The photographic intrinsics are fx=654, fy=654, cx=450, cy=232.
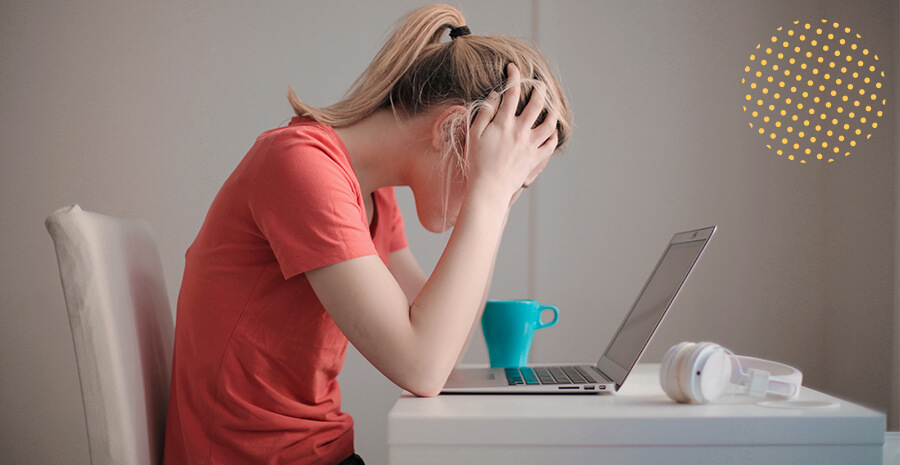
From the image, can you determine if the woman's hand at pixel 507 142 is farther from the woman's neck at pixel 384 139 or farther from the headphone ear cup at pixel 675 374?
the headphone ear cup at pixel 675 374

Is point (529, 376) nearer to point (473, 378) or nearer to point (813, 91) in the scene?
point (473, 378)

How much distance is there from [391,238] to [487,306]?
1.06 feet

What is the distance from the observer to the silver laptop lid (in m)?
0.69

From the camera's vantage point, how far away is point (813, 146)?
4.83 feet

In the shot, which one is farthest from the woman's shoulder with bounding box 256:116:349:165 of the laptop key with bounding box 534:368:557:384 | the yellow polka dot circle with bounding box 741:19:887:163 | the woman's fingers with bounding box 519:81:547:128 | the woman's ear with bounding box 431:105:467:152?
the yellow polka dot circle with bounding box 741:19:887:163

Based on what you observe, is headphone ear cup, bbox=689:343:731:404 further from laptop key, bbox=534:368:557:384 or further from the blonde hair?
the blonde hair

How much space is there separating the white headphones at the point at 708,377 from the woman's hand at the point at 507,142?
0.28 m

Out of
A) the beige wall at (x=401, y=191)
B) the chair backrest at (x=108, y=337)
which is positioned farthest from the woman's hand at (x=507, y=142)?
the beige wall at (x=401, y=191)

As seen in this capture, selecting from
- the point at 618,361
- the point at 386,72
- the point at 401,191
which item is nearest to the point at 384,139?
the point at 386,72

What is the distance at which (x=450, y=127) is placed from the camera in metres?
0.83

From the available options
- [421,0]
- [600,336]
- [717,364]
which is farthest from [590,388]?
[421,0]

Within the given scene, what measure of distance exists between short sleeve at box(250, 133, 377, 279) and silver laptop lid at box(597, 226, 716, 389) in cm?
31

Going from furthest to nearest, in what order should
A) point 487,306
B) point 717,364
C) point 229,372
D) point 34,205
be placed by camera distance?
point 34,205, point 487,306, point 229,372, point 717,364

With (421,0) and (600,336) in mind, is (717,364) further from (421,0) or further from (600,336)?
(421,0)
